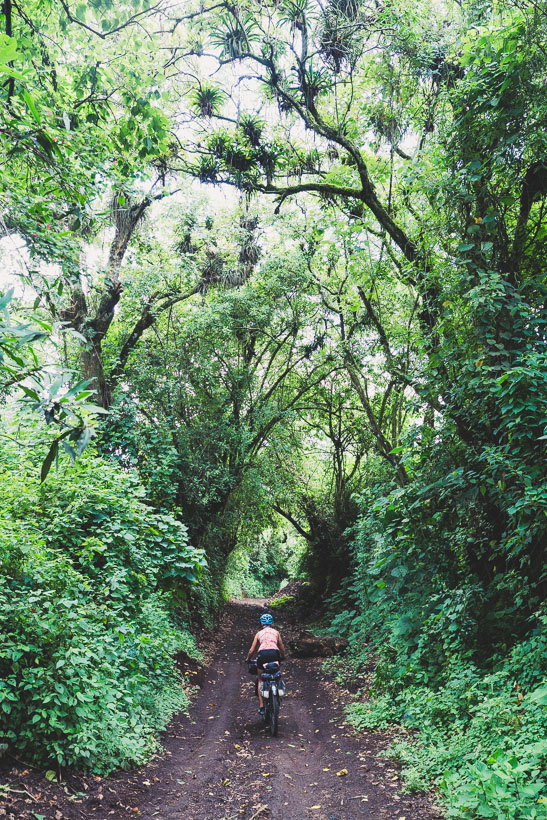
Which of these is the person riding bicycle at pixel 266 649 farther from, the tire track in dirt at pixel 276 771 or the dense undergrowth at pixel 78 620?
the dense undergrowth at pixel 78 620

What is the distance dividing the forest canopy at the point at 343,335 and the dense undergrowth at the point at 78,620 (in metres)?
0.03

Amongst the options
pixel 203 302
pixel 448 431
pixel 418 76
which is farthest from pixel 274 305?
pixel 448 431

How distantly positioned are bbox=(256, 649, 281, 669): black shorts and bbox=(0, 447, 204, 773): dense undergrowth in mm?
1386

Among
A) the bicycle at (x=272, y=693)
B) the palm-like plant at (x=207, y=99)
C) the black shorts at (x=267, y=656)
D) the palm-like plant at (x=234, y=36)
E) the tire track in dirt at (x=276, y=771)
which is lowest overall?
the tire track in dirt at (x=276, y=771)

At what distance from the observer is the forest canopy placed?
14.1 feet

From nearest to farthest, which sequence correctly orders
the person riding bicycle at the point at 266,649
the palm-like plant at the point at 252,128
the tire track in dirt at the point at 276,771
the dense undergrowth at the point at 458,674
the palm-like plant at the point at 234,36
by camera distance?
the dense undergrowth at the point at 458,674
the tire track in dirt at the point at 276,771
the palm-like plant at the point at 234,36
the person riding bicycle at the point at 266,649
the palm-like plant at the point at 252,128

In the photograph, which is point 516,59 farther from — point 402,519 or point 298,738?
point 298,738

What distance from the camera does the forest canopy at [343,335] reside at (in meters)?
4.31

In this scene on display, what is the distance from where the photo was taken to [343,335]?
1173 centimetres

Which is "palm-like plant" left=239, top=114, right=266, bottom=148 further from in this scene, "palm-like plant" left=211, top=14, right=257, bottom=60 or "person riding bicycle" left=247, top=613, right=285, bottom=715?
"person riding bicycle" left=247, top=613, right=285, bottom=715

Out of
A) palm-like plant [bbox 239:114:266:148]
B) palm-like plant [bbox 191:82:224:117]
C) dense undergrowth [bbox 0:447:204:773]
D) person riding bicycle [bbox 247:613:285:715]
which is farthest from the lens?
palm-like plant [bbox 239:114:266:148]

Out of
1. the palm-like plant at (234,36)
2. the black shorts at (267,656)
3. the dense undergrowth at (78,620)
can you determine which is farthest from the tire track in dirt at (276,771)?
the palm-like plant at (234,36)

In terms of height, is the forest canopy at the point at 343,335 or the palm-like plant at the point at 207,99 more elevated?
the palm-like plant at the point at 207,99

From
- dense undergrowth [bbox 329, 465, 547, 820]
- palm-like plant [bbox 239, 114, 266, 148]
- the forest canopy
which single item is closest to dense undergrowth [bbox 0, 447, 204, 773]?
the forest canopy
